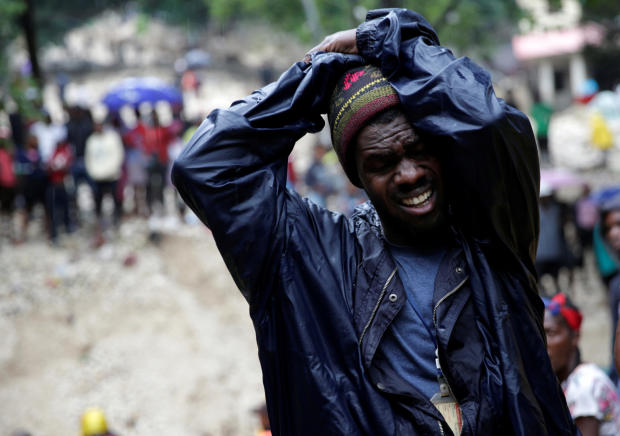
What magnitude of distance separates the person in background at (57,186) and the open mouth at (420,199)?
10.2m

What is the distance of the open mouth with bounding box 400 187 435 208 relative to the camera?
6.88 ft

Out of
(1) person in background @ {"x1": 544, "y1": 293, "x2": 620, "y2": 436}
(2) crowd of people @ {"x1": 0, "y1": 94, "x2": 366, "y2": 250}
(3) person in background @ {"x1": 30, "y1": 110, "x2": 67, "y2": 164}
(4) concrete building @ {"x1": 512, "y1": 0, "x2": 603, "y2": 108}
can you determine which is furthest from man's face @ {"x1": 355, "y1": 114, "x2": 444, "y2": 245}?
(4) concrete building @ {"x1": 512, "y1": 0, "x2": 603, "y2": 108}

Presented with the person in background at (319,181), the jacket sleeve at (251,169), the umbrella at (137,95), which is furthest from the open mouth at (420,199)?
the umbrella at (137,95)

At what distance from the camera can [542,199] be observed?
9.54 metres

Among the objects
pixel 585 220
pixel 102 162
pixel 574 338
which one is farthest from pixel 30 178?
pixel 574 338

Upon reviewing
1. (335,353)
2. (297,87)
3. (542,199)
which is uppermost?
(297,87)

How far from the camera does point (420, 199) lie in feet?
6.88

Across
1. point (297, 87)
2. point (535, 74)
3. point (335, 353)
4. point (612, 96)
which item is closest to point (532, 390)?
point (335, 353)

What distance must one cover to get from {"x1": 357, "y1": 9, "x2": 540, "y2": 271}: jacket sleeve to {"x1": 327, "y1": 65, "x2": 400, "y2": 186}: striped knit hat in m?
0.03

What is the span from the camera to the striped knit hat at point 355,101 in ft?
6.73

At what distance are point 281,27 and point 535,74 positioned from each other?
56.5 feet

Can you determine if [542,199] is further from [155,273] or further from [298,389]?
[298,389]

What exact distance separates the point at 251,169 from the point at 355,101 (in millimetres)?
347

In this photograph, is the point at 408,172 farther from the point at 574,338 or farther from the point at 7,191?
the point at 7,191
